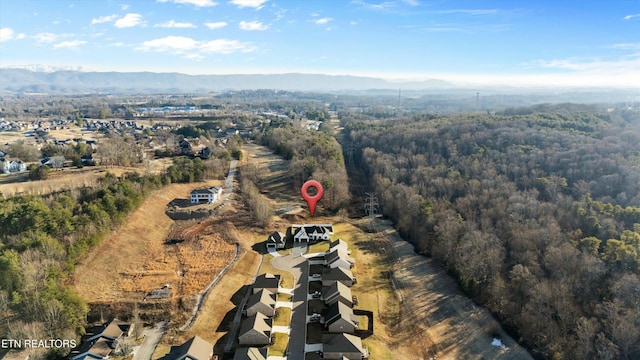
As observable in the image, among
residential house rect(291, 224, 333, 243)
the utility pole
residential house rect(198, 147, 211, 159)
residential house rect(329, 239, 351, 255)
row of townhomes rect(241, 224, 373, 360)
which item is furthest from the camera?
residential house rect(198, 147, 211, 159)

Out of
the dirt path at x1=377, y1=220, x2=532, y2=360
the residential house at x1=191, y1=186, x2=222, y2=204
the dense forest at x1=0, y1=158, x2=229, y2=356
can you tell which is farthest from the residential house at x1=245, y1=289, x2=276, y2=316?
the residential house at x1=191, y1=186, x2=222, y2=204

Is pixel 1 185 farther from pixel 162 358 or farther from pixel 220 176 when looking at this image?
pixel 162 358

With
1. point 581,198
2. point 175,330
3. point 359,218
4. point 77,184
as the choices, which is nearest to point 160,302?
point 175,330

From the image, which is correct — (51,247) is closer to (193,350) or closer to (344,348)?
(193,350)

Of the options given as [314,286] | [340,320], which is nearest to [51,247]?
[314,286]

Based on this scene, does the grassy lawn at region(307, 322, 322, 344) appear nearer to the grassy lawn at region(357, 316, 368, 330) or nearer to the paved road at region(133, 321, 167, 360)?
the grassy lawn at region(357, 316, 368, 330)

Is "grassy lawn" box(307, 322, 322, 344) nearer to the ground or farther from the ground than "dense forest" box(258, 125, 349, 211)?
nearer to the ground
